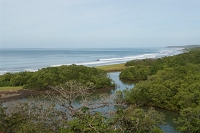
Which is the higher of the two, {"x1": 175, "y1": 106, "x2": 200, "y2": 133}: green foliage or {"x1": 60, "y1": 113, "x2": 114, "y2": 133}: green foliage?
{"x1": 60, "y1": 113, "x2": 114, "y2": 133}: green foliage

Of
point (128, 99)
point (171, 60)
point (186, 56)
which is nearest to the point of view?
point (128, 99)

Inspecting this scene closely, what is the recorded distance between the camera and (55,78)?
34281 mm

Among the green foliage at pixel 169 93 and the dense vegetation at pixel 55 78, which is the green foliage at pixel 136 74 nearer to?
the dense vegetation at pixel 55 78

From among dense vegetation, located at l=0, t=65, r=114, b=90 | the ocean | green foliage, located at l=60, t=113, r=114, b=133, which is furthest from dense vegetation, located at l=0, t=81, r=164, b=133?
the ocean

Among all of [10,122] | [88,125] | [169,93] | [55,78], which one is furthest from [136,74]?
[88,125]

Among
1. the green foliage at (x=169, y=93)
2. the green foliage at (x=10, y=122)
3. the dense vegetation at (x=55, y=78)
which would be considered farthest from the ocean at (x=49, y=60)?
the green foliage at (x=10, y=122)

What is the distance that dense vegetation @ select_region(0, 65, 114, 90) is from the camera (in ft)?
108

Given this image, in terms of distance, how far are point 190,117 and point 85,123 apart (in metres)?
10.2

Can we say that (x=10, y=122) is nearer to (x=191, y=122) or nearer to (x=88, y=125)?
(x=88, y=125)

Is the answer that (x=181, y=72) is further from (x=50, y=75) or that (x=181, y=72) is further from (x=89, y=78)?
(x=50, y=75)

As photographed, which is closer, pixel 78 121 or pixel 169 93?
pixel 78 121

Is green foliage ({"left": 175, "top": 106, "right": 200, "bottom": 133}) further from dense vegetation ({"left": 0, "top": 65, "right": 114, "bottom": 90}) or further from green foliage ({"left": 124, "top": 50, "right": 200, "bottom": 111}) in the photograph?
dense vegetation ({"left": 0, "top": 65, "right": 114, "bottom": 90})

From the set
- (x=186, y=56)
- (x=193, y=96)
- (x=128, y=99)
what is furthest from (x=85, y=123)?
(x=186, y=56)

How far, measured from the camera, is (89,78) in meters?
35.6
